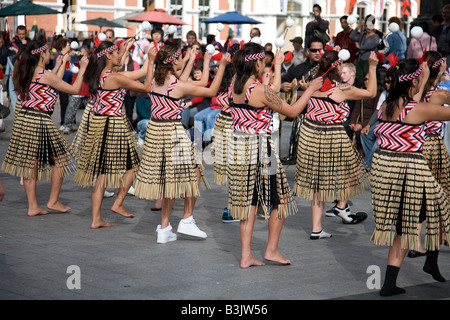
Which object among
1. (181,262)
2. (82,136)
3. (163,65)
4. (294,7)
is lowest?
(181,262)

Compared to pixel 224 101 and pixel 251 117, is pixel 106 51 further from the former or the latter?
pixel 251 117

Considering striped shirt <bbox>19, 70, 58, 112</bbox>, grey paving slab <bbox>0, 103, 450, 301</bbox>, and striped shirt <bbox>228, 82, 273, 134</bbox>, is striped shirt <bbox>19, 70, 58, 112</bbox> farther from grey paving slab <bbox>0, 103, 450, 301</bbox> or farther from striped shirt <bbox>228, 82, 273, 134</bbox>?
striped shirt <bbox>228, 82, 273, 134</bbox>

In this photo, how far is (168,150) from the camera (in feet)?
21.7

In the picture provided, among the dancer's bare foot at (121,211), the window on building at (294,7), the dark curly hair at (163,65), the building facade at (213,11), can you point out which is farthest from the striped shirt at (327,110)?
the window on building at (294,7)

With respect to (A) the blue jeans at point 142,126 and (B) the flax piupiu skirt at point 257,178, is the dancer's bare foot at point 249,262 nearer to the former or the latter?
(B) the flax piupiu skirt at point 257,178

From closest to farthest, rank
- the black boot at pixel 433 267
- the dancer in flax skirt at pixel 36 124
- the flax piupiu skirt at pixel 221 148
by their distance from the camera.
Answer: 1. the black boot at pixel 433 267
2. the dancer in flax skirt at pixel 36 124
3. the flax piupiu skirt at pixel 221 148

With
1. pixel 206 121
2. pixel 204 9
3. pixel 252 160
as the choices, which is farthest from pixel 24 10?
pixel 204 9

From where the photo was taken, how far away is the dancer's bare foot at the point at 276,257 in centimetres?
591

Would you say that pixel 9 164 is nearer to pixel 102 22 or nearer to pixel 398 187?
pixel 398 187

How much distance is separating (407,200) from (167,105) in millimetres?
2546

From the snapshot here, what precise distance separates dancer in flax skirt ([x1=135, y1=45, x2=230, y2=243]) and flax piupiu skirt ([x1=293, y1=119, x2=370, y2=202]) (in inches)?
45.4

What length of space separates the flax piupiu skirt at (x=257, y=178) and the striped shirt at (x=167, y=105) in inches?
39.5

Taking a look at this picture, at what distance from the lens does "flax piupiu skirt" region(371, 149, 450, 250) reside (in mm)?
5117

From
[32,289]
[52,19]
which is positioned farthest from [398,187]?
[52,19]
